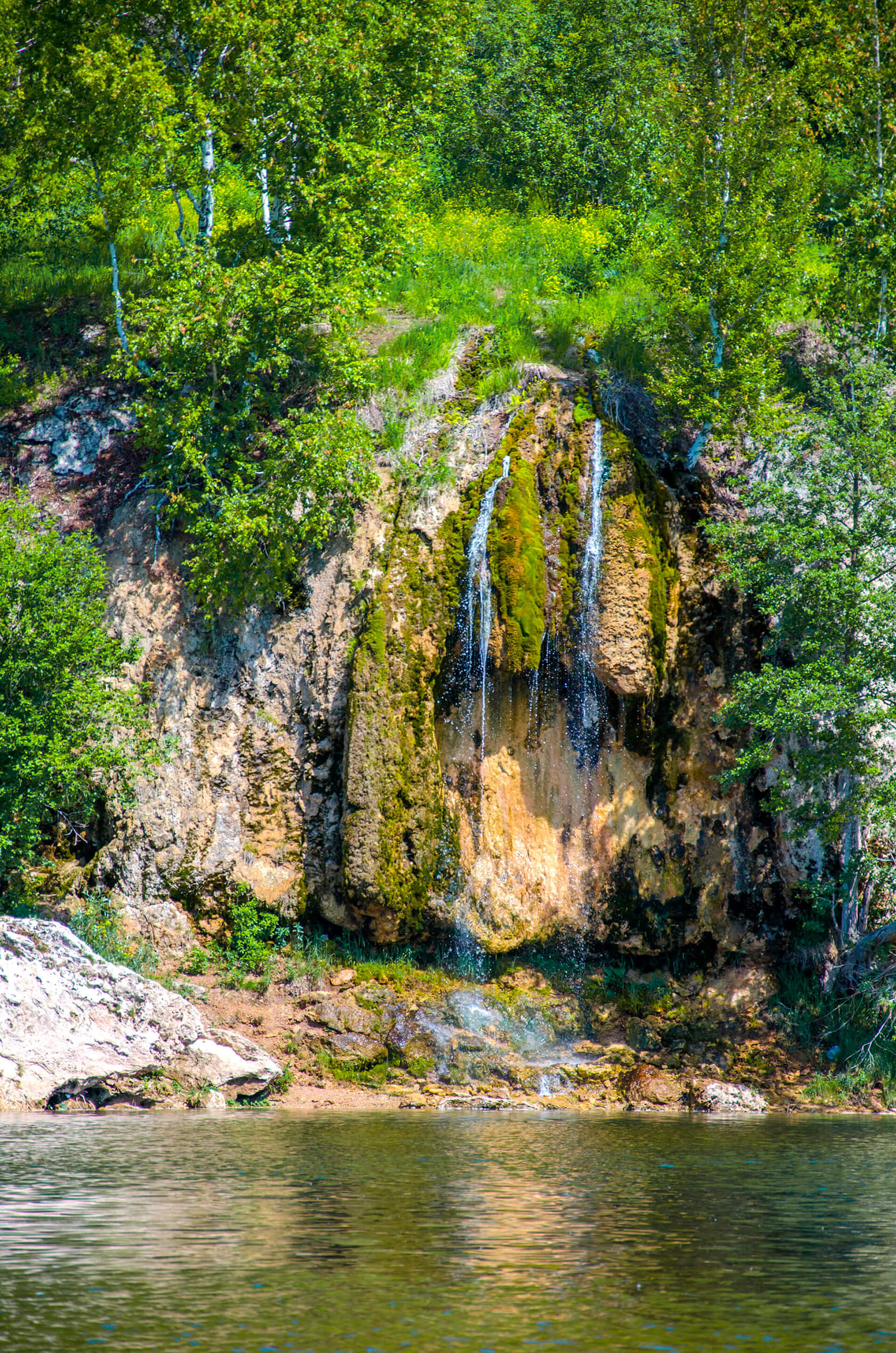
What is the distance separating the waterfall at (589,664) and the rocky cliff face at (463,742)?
5 centimetres

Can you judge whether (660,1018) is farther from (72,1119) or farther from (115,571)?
(115,571)

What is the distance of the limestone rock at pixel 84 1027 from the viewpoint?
16.4m

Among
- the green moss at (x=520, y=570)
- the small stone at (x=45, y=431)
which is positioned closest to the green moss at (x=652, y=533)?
the green moss at (x=520, y=570)

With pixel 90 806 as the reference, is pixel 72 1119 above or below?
below

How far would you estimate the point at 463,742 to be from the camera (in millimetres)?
23219

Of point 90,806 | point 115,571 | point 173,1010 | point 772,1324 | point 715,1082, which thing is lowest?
point 715,1082

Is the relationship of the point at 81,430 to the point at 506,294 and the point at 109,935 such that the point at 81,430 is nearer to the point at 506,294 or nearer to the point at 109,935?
the point at 506,294

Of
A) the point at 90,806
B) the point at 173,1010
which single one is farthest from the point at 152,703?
the point at 173,1010

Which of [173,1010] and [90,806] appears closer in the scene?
[173,1010]

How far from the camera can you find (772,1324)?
22.2 ft

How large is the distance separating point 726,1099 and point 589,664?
7.85m

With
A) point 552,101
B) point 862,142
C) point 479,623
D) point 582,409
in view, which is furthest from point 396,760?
point 552,101

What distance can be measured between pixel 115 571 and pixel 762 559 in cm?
1228

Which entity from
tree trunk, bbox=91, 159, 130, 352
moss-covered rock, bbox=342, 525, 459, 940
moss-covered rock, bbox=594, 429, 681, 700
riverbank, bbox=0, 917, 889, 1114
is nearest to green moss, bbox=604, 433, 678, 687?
moss-covered rock, bbox=594, 429, 681, 700
